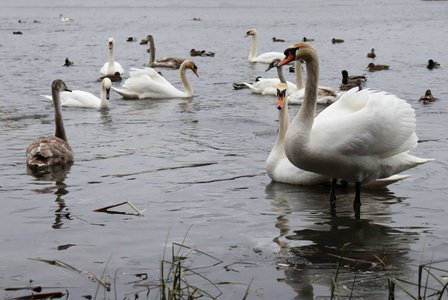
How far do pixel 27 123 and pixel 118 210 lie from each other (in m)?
6.52

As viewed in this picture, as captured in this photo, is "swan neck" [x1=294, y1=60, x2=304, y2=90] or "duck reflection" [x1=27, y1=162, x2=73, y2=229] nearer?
"duck reflection" [x1=27, y1=162, x2=73, y2=229]

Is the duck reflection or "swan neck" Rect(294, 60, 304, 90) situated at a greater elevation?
"swan neck" Rect(294, 60, 304, 90)

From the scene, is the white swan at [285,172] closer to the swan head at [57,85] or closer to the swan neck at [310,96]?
the swan neck at [310,96]

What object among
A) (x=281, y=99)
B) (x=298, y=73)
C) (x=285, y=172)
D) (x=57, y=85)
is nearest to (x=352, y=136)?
(x=285, y=172)

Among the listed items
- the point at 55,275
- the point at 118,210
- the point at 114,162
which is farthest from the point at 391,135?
the point at 114,162

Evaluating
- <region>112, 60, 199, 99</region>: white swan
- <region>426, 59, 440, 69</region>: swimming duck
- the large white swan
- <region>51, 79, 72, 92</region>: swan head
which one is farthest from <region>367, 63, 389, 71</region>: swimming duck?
the large white swan

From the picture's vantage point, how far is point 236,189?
821cm

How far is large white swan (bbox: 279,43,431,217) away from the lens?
22.5 ft

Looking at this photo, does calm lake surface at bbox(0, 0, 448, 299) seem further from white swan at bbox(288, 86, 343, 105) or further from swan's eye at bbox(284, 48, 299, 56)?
swan's eye at bbox(284, 48, 299, 56)

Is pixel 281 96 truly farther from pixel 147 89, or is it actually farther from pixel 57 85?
pixel 147 89

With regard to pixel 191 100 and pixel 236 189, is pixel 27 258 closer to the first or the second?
pixel 236 189

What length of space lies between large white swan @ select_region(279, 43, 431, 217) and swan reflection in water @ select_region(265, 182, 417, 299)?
38 centimetres

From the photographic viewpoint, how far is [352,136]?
6871mm

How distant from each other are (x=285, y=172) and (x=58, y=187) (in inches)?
100
